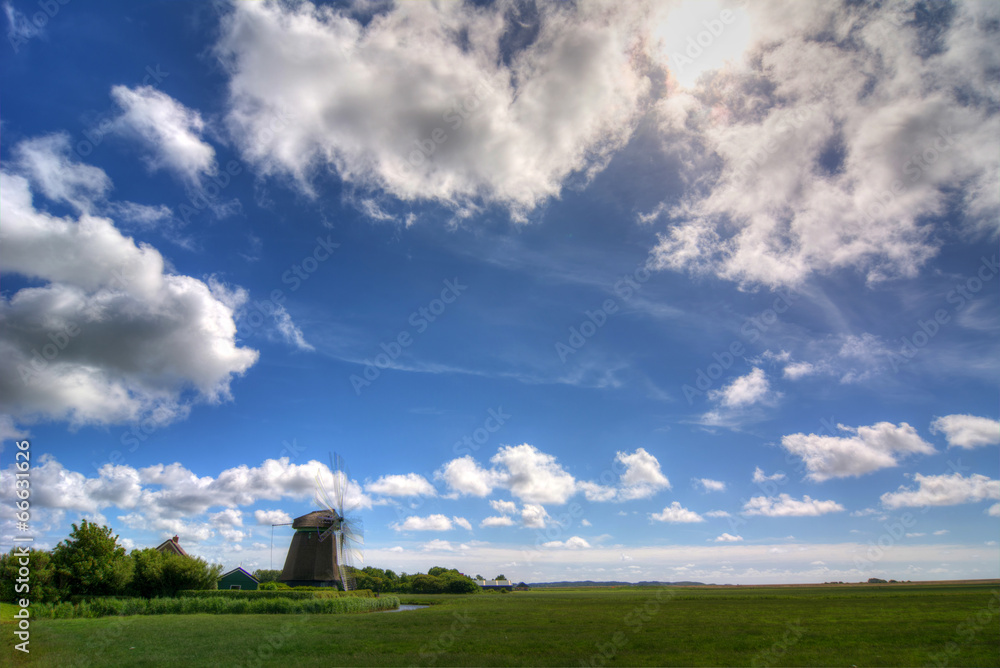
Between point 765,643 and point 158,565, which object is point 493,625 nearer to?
point 765,643

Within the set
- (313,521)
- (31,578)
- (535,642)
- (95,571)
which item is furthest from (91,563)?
(535,642)

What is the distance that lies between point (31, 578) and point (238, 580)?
34964mm

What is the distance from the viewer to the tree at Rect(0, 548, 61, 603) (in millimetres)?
37781

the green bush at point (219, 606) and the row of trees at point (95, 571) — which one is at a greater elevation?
the row of trees at point (95, 571)

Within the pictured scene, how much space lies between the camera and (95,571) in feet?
147

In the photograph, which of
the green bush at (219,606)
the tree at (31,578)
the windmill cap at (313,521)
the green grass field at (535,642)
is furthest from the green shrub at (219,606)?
the windmill cap at (313,521)

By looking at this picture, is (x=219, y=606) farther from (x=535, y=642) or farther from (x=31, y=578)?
(x=535, y=642)

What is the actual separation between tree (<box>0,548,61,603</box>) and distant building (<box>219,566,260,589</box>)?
30789 mm

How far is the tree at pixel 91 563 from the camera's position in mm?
43469

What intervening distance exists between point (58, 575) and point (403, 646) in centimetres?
3949

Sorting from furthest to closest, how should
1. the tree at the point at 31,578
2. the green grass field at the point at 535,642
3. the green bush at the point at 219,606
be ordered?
1. the green bush at the point at 219,606
2. the tree at the point at 31,578
3. the green grass field at the point at 535,642

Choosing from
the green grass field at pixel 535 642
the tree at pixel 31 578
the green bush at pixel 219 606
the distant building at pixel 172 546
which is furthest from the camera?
the distant building at pixel 172 546

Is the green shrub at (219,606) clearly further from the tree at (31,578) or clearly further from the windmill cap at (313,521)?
the windmill cap at (313,521)

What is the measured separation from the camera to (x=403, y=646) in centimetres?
2350
